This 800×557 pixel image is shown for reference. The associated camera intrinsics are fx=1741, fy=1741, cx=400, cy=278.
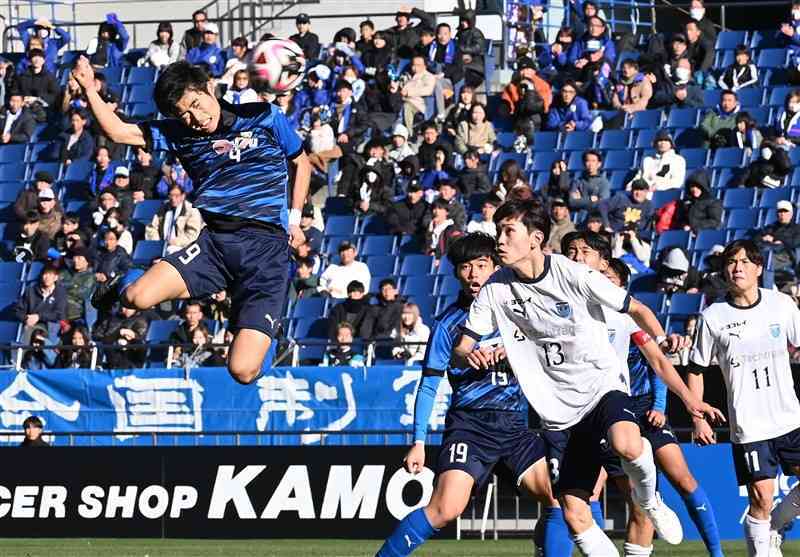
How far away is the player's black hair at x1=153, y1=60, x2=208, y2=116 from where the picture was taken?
34.6ft

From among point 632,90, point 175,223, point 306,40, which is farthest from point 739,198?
point 306,40

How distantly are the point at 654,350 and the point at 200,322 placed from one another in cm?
1168

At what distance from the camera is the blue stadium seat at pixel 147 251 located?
24.2 m

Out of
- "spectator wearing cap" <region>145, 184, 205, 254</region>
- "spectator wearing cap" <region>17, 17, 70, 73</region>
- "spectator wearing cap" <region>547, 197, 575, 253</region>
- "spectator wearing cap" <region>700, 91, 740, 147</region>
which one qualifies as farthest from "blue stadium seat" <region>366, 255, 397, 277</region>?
"spectator wearing cap" <region>17, 17, 70, 73</region>

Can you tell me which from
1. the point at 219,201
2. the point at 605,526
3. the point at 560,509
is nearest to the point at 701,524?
the point at 560,509

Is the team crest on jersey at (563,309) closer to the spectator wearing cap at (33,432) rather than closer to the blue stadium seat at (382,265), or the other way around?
the spectator wearing cap at (33,432)

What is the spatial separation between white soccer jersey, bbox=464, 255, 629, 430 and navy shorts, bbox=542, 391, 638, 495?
57 millimetres

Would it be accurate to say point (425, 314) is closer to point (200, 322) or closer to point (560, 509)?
point (200, 322)

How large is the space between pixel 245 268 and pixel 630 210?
11.2m

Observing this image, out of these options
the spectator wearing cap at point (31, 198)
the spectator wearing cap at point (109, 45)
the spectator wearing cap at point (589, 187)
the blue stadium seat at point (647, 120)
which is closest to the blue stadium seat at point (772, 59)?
the blue stadium seat at point (647, 120)

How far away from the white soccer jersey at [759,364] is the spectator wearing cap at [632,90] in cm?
1334

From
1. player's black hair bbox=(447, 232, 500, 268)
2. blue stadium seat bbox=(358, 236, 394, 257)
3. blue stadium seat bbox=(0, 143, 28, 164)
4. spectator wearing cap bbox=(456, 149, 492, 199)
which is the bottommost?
blue stadium seat bbox=(358, 236, 394, 257)

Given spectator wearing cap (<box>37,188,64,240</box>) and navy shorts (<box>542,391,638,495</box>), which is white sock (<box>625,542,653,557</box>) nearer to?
navy shorts (<box>542,391,638,495</box>)

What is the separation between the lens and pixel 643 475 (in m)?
9.62
